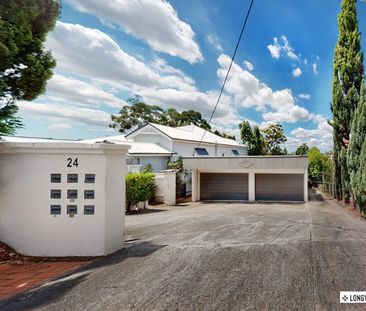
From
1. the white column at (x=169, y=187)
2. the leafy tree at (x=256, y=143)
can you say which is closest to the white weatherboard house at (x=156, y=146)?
the white column at (x=169, y=187)

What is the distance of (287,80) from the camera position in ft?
68.0

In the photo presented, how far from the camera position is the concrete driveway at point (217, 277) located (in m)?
3.06

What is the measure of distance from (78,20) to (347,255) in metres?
10.1

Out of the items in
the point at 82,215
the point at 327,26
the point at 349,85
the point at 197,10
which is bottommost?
the point at 82,215

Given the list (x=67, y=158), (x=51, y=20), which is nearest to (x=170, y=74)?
(x=51, y=20)

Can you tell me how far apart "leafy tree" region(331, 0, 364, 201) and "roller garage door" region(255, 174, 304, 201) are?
98.5 inches

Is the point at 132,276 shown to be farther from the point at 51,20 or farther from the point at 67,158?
the point at 51,20

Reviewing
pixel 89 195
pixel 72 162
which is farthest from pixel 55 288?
pixel 72 162

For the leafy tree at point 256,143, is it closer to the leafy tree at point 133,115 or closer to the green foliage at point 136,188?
the leafy tree at point 133,115

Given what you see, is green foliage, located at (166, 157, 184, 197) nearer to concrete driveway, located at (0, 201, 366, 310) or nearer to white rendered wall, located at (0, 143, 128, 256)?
concrete driveway, located at (0, 201, 366, 310)

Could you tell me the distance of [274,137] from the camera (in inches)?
1395

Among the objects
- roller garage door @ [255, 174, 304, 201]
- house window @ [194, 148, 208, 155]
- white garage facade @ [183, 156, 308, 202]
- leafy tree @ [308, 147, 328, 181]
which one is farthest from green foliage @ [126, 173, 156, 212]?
leafy tree @ [308, 147, 328, 181]

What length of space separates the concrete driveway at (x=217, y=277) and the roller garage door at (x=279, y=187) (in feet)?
32.4

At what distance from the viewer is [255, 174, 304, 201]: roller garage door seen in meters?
15.8
